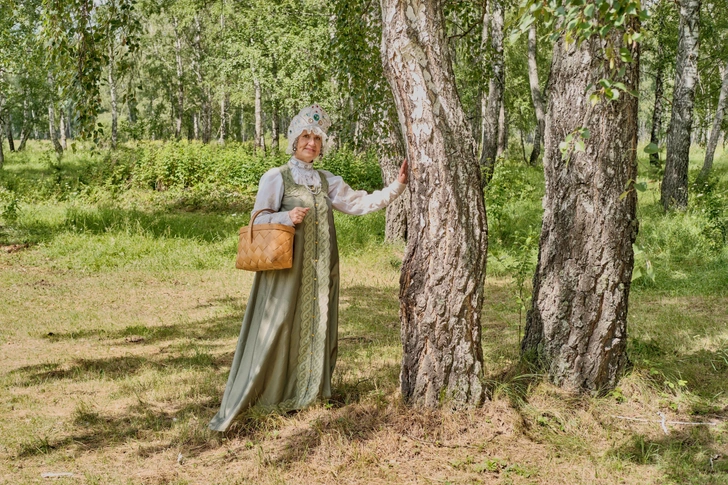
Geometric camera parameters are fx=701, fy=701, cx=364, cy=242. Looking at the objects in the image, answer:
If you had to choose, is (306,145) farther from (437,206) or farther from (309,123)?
(437,206)

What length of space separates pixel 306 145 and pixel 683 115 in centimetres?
898

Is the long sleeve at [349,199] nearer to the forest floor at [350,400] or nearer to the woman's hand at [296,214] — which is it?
the woman's hand at [296,214]

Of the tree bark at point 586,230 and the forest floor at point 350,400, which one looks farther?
the tree bark at point 586,230

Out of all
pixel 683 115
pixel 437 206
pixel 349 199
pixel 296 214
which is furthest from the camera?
pixel 683 115

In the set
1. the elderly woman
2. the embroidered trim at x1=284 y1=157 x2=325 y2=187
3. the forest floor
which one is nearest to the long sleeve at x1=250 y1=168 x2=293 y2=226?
the elderly woman

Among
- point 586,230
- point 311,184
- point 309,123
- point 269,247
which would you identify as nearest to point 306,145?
point 309,123

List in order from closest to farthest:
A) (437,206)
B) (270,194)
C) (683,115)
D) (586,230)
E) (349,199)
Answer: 1. (437,206)
2. (586,230)
3. (270,194)
4. (349,199)
5. (683,115)

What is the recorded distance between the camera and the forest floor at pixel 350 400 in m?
3.78

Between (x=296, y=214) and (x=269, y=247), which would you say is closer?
(x=269, y=247)

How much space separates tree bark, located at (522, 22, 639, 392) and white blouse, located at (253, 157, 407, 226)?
3.33ft

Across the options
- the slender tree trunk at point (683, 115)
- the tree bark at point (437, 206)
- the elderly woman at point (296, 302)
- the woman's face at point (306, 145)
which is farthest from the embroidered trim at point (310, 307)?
the slender tree trunk at point (683, 115)

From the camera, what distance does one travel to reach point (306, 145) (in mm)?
4578

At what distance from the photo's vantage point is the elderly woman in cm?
441

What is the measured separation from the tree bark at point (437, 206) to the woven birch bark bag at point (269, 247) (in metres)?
0.74
